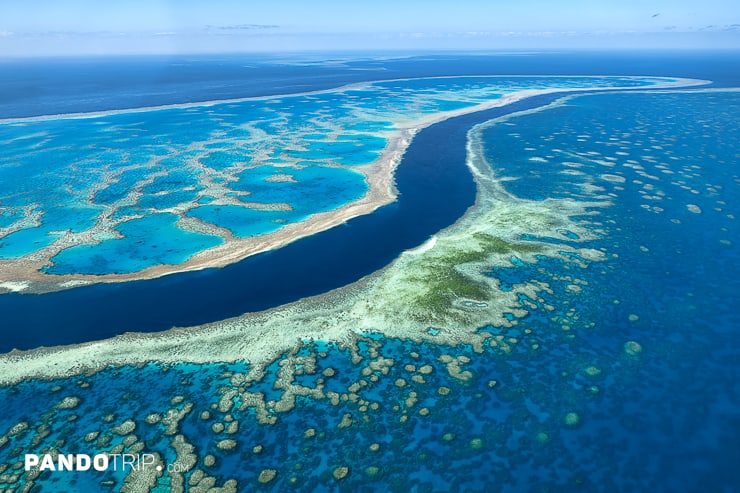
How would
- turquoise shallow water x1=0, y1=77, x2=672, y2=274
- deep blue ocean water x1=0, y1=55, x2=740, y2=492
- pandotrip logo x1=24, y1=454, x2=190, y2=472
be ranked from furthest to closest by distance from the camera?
1. turquoise shallow water x1=0, y1=77, x2=672, y2=274
2. deep blue ocean water x1=0, y1=55, x2=740, y2=492
3. pandotrip logo x1=24, y1=454, x2=190, y2=472

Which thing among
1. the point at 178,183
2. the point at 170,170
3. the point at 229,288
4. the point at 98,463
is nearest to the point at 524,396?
the point at 98,463

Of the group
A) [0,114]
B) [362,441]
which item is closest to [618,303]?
[362,441]

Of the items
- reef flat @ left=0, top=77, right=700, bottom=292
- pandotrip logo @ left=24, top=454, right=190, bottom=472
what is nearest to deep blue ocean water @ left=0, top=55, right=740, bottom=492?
pandotrip logo @ left=24, top=454, right=190, bottom=472

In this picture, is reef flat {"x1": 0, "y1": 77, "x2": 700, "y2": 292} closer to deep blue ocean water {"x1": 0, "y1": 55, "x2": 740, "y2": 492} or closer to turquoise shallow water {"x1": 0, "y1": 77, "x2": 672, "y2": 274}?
turquoise shallow water {"x1": 0, "y1": 77, "x2": 672, "y2": 274}

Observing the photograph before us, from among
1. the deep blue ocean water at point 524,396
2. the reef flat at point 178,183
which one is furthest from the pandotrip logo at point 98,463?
the reef flat at point 178,183

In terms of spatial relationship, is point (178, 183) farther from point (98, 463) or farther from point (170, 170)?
point (98, 463)

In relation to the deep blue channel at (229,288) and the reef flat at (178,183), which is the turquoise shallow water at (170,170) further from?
the deep blue channel at (229,288)
